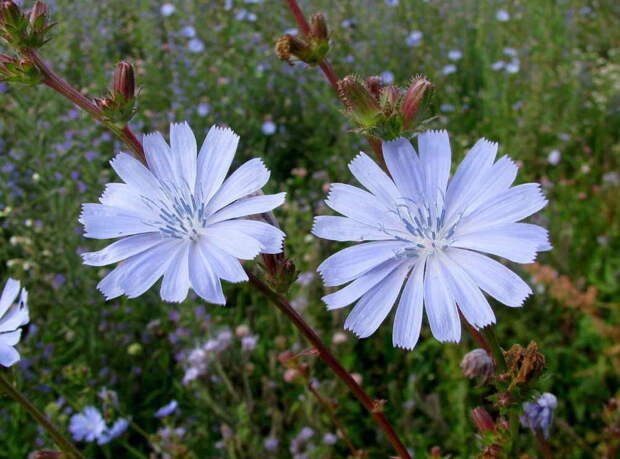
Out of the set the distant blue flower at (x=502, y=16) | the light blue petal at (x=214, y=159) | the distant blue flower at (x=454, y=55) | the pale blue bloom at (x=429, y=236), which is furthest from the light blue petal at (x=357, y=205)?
the distant blue flower at (x=502, y=16)

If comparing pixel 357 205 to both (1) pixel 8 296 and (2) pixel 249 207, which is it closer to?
(2) pixel 249 207

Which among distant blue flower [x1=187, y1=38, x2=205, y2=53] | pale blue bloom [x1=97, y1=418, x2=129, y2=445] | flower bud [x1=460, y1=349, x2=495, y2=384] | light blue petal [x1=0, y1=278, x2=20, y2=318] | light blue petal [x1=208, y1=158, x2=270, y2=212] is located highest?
distant blue flower [x1=187, y1=38, x2=205, y2=53]

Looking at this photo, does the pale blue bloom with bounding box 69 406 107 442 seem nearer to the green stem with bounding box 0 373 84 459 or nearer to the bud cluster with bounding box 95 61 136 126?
the green stem with bounding box 0 373 84 459

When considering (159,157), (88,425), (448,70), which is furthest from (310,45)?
(448,70)

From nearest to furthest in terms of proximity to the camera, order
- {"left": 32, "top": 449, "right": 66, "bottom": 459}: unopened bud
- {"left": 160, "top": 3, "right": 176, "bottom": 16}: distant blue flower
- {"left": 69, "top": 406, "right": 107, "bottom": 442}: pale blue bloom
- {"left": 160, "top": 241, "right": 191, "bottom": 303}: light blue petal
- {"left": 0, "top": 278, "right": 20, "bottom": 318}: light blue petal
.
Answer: {"left": 160, "top": 241, "right": 191, "bottom": 303}: light blue petal → {"left": 32, "top": 449, "right": 66, "bottom": 459}: unopened bud → {"left": 0, "top": 278, "right": 20, "bottom": 318}: light blue petal → {"left": 69, "top": 406, "right": 107, "bottom": 442}: pale blue bloom → {"left": 160, "top": 3, "right": 176, "bottom": 16}: distant blue flower

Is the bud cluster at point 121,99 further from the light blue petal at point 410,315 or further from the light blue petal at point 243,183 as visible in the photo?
the light blue petal at point 410,315

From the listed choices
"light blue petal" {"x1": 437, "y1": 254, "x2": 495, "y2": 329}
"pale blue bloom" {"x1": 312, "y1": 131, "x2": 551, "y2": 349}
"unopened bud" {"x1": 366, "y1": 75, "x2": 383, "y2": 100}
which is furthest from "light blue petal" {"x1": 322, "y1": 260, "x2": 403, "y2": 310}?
"unopened bud" {"x1": 366, "y1": 75, "x2": 383, "y2": 100}
